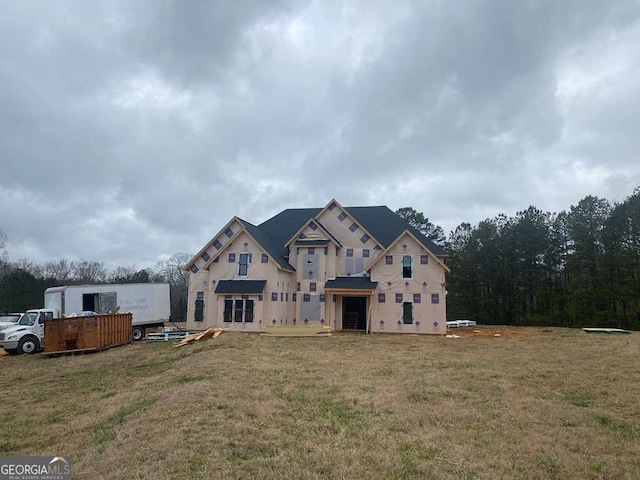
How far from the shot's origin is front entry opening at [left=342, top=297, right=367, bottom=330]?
32.8 meters

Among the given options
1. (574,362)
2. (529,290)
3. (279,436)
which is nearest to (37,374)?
(279,436)

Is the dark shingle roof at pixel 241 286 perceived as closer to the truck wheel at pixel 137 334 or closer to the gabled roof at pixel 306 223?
the gabled roof at pixel 306 223

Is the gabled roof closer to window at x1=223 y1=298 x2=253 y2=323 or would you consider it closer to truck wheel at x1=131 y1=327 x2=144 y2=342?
window at x1=223 y1=298 x2=253 y2=323

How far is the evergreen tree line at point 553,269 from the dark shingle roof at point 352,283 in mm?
21669

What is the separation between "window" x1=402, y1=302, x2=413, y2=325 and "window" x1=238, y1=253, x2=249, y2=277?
10.9 metres

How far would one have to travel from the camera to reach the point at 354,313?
32844 mm

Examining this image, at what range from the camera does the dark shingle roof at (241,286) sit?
2827cm

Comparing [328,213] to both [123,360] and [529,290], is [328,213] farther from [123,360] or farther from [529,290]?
[529,290]

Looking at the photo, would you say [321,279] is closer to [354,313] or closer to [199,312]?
[354,313]

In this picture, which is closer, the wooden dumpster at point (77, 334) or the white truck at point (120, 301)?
the wooden dumpster at point (77, 334)

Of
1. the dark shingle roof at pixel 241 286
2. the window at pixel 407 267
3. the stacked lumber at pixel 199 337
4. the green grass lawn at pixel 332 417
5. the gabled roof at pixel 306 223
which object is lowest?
the stacked lumber at pixel 199 337

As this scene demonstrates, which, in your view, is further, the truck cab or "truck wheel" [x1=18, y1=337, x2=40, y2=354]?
"truck wheel" [x1=18, y1=337, x2=40, y2=354]

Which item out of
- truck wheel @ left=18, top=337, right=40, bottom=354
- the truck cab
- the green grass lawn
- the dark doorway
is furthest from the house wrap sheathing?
the green grass lawn

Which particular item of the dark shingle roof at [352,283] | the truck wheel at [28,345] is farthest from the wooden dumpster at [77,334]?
the dark shingle roof at [352,283]
